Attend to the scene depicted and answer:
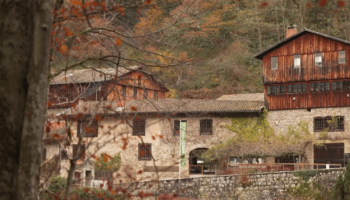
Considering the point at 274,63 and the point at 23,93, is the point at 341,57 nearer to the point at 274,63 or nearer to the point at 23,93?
the point at 274,63

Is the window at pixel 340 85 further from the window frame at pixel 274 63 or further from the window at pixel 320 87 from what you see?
the window frame at pixel 274 63

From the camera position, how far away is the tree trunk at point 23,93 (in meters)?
4.36

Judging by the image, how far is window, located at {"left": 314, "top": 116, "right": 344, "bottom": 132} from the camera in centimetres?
2873

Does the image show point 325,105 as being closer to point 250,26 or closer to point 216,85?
point 216,85

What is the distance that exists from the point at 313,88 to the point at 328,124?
2260 millimetres

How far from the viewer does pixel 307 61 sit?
30031 millimetres

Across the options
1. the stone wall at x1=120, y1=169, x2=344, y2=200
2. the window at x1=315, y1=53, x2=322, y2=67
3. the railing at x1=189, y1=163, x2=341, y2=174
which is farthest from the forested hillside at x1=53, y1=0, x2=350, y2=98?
the stone wall at x1=120, y1=169, x2=344, y2=200

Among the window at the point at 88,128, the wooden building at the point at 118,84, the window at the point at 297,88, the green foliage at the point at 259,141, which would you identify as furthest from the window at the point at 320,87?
the window at the point at 88,128

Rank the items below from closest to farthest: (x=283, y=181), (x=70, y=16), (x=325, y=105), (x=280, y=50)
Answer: (x=70, y=16) < (x=283, y=181) < (x=325, y=105) < (x=280, y=50)

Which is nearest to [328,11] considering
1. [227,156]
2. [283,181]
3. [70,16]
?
[227,156]

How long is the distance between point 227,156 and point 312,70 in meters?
7.06

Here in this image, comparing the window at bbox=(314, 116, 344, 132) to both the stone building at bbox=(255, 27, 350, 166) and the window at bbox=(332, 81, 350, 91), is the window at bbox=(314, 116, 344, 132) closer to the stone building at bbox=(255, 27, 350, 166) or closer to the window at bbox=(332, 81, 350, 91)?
the stone building at bbox=(255, 27, 350, 166)

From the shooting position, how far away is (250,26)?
151 feet

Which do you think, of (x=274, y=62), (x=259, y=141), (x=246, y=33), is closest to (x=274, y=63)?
(x=274, y=62)
